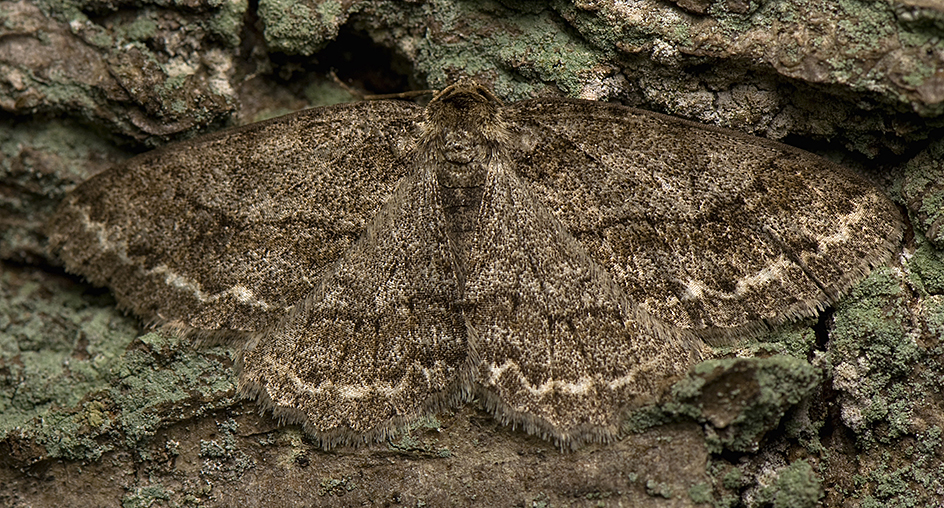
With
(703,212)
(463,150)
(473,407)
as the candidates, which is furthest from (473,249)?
(703,212)

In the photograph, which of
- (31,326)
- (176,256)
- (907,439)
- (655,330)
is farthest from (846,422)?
(31,326)

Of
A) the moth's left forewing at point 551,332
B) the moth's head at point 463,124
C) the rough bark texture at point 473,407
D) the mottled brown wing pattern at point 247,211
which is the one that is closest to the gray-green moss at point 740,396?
the rough bark texture at point 473,407

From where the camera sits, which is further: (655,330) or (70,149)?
(70,149)

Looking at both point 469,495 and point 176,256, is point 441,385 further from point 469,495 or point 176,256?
point 176,256

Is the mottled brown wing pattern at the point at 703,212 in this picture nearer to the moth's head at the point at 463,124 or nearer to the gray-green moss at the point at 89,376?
the moth's head at the point at 463,124

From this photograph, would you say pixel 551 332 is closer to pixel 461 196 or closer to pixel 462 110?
pixel 461 196

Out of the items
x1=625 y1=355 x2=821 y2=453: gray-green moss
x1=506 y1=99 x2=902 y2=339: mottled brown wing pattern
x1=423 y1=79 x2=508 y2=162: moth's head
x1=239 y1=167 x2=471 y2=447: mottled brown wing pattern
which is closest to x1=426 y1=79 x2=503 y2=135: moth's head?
x1=423 y1=79 x2=508 y2=162: moth's head

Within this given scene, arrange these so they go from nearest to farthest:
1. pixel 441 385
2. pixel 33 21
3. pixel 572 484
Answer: pixel 572 484 → pixel 441 385 → pixel 33 21
